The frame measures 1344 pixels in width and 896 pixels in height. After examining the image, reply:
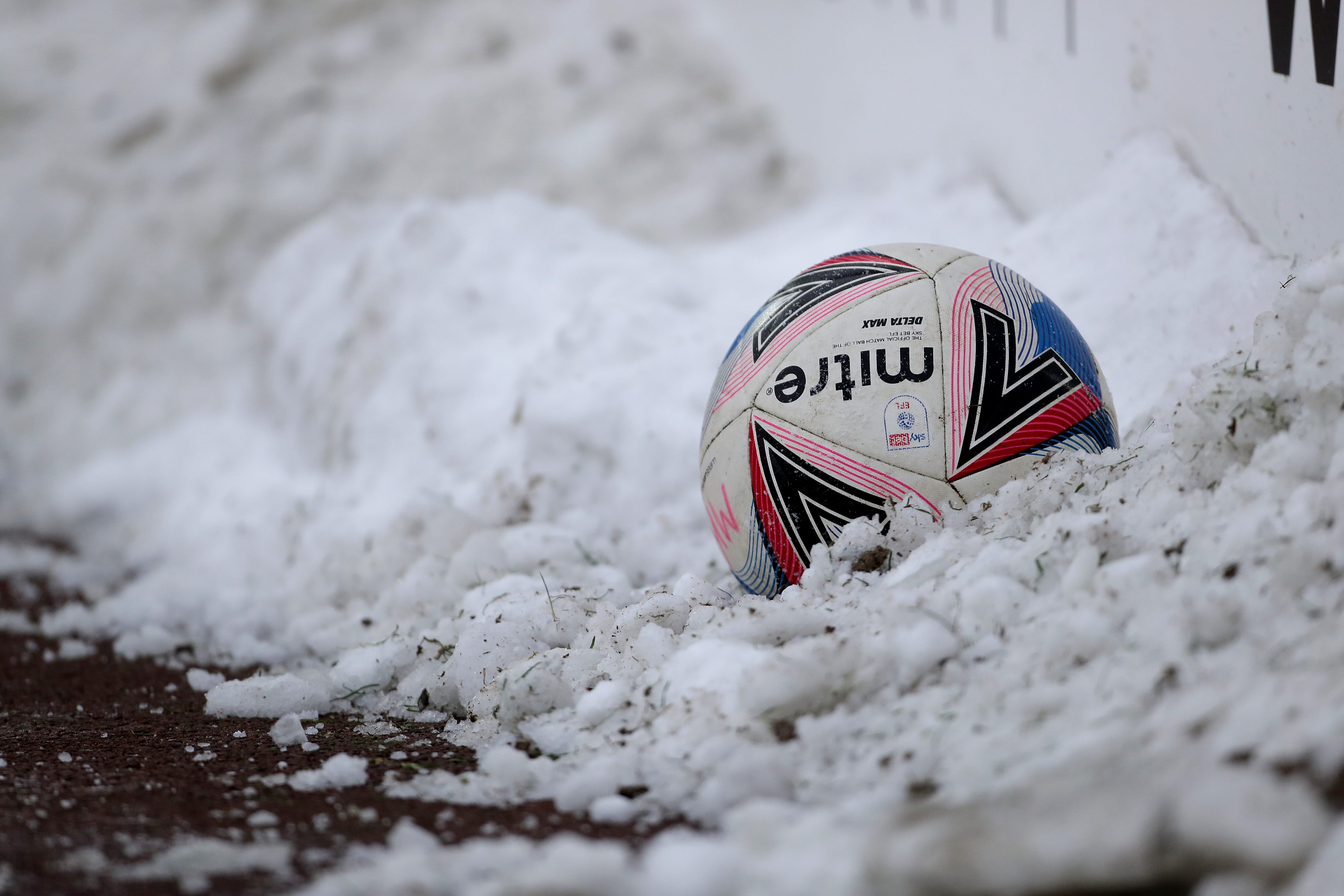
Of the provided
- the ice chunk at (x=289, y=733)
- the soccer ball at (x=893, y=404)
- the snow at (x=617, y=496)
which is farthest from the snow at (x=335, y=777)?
the soccer ball at (x=893, y=404)

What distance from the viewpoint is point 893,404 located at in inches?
110

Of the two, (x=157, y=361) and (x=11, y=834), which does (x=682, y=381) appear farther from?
(x=157, y=361)

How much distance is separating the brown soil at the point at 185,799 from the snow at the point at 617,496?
7 cm

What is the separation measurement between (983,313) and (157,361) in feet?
22.1

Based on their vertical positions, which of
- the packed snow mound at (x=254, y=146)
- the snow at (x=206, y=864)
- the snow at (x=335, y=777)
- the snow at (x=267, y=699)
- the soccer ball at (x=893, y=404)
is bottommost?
the snow at (x=206, y=864)

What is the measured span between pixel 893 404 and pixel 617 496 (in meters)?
1.86

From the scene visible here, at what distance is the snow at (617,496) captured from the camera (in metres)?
1.72

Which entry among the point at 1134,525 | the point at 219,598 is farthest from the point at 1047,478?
the point at 219,598

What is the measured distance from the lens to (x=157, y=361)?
8055 millimetres

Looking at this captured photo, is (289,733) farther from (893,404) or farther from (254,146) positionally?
(254,146)

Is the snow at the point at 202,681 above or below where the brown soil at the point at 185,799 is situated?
above

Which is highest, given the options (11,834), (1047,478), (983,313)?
(983,313)

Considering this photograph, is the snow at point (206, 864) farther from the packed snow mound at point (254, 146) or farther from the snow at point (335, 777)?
the packed snow mound at point (254, 146)

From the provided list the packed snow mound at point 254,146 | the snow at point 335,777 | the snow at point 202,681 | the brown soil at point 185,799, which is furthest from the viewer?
→ the packed snow mound at point 254,146
